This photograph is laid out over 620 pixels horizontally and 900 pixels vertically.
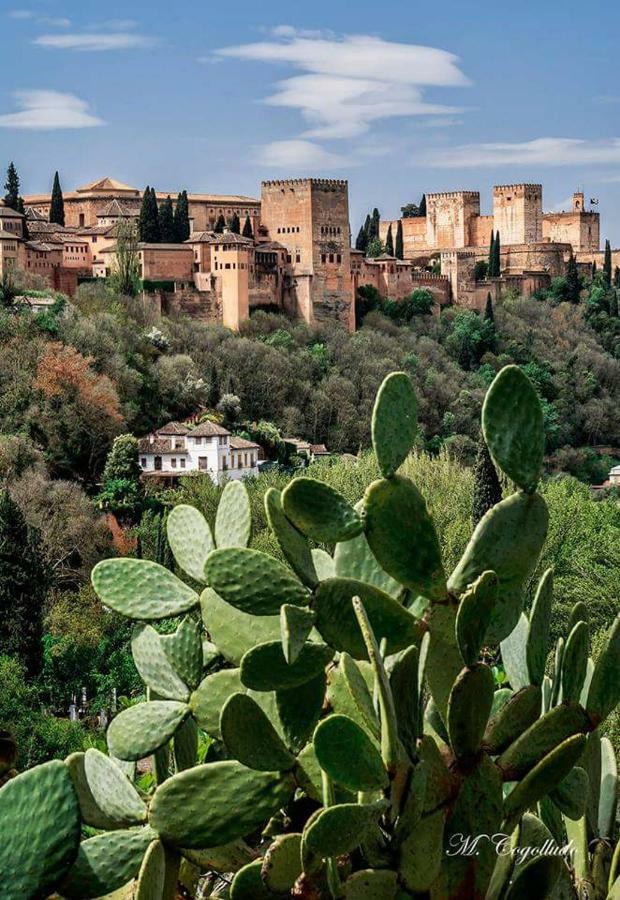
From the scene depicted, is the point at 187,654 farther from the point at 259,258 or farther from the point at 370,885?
the point at 259,258

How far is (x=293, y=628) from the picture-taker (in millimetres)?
2158

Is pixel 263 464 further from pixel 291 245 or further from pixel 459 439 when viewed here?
pixel 291 245

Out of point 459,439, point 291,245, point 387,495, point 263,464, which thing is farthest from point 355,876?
point 291,245

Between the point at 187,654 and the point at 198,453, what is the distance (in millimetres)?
28425

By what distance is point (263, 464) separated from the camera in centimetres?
3288

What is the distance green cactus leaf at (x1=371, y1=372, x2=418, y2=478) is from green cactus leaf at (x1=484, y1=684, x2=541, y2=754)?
454mm

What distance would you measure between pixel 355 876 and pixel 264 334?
4207 cm

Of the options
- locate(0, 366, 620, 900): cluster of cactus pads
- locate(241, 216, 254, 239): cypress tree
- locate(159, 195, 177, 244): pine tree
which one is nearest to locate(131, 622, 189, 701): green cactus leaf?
locate(0, 366, 620, 900): cluster of cactus pads

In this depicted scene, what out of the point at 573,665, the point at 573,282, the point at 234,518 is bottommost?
the point at 573,282

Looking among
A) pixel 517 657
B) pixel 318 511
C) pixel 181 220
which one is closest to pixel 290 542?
pixel 318 511

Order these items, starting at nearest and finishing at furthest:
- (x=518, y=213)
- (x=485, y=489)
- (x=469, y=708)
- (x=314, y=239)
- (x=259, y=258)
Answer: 1. (x=469, y=708)
2. (x=485, y=489)
3. (x=259, y=258)
4. (x=314, y=239)
5. (x=518, y=213)

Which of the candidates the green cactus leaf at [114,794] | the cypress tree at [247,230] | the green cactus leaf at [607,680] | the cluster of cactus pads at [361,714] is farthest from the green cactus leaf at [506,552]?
the cypress tree at [247,230]

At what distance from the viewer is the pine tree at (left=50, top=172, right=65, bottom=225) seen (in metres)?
48.2

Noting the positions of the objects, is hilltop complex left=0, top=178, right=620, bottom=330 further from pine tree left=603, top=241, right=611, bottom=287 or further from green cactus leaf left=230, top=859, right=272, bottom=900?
green cactus leaf left=230, top=859, right=272, bottom=900
